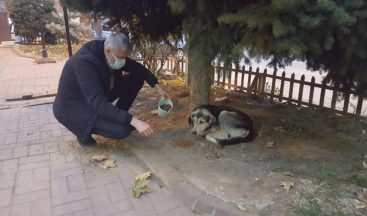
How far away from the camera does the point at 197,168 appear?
3270 millimetres

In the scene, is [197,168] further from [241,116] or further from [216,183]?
[241,116]

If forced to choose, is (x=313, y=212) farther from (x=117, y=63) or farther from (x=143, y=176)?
(x=117, y=63)

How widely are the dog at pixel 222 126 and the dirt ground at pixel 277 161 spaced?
0.28 ft

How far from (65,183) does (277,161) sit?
204 centimetres

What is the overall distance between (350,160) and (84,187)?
2569 millimetres

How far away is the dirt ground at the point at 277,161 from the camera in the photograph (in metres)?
2.69

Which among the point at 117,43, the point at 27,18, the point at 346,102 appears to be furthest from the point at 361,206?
the point at 27,18

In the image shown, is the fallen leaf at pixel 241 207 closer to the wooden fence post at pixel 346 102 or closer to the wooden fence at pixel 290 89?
the wooden fence at pixel 290 89

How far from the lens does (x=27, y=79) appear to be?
873 cm

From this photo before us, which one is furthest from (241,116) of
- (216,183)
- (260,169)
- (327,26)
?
(327,26)

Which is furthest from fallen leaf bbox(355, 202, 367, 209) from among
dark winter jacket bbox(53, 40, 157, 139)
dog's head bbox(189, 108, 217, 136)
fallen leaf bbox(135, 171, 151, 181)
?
dark winter jacket bbox(53, 40, 157, 139)

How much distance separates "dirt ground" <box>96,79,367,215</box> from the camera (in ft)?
8.82

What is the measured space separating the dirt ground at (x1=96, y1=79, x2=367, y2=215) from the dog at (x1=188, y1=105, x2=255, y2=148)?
0.09 m

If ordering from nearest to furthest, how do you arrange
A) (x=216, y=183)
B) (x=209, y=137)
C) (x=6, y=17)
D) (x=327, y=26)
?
1. (x=327, y=26)
2. (x=216, y=183)
3. (x=209, y=137)
4. (x=6, y=17)
